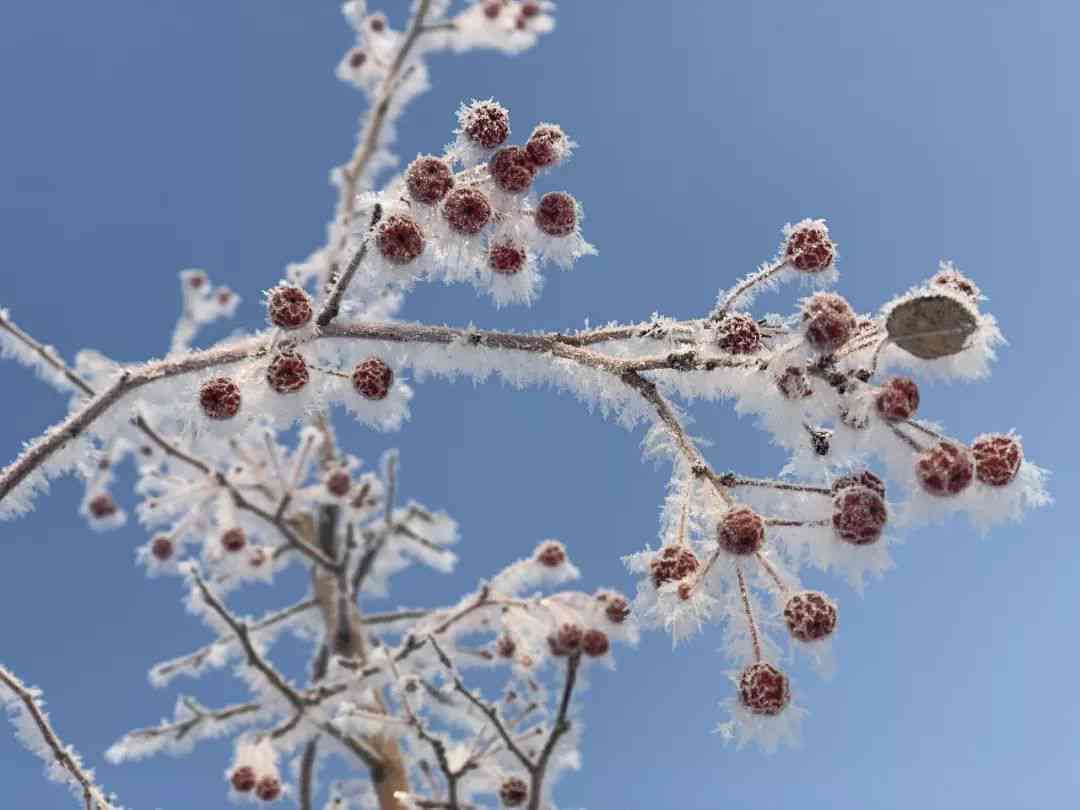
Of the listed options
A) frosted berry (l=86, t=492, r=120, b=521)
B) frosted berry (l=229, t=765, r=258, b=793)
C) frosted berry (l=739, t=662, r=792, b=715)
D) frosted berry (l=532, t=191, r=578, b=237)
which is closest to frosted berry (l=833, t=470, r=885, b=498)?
frosted berry (l=739, t=662, r=792, b=715)

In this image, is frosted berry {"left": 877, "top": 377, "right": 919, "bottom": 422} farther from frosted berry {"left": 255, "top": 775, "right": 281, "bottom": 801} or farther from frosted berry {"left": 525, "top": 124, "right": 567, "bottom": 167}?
frosted berry {"left": 255, "top": 775, "right": 281, "bottom": 801}

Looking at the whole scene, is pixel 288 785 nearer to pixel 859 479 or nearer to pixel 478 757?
pixel 478 757

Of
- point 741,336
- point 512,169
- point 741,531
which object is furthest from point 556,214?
point 741,531

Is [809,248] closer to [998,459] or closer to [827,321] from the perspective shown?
[827,321]

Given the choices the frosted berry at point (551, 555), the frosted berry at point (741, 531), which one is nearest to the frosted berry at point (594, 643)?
the frosted berry at point (551, 555)

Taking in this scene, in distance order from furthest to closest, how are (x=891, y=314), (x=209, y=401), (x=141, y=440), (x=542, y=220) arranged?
1. (x=141, y=440)
2. (x=542, y=220)
3. (x=209, y=401)
4. (x=891, y=314)

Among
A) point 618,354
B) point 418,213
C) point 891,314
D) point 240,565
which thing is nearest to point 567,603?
point 618,354

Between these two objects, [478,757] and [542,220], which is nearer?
[542,220]
